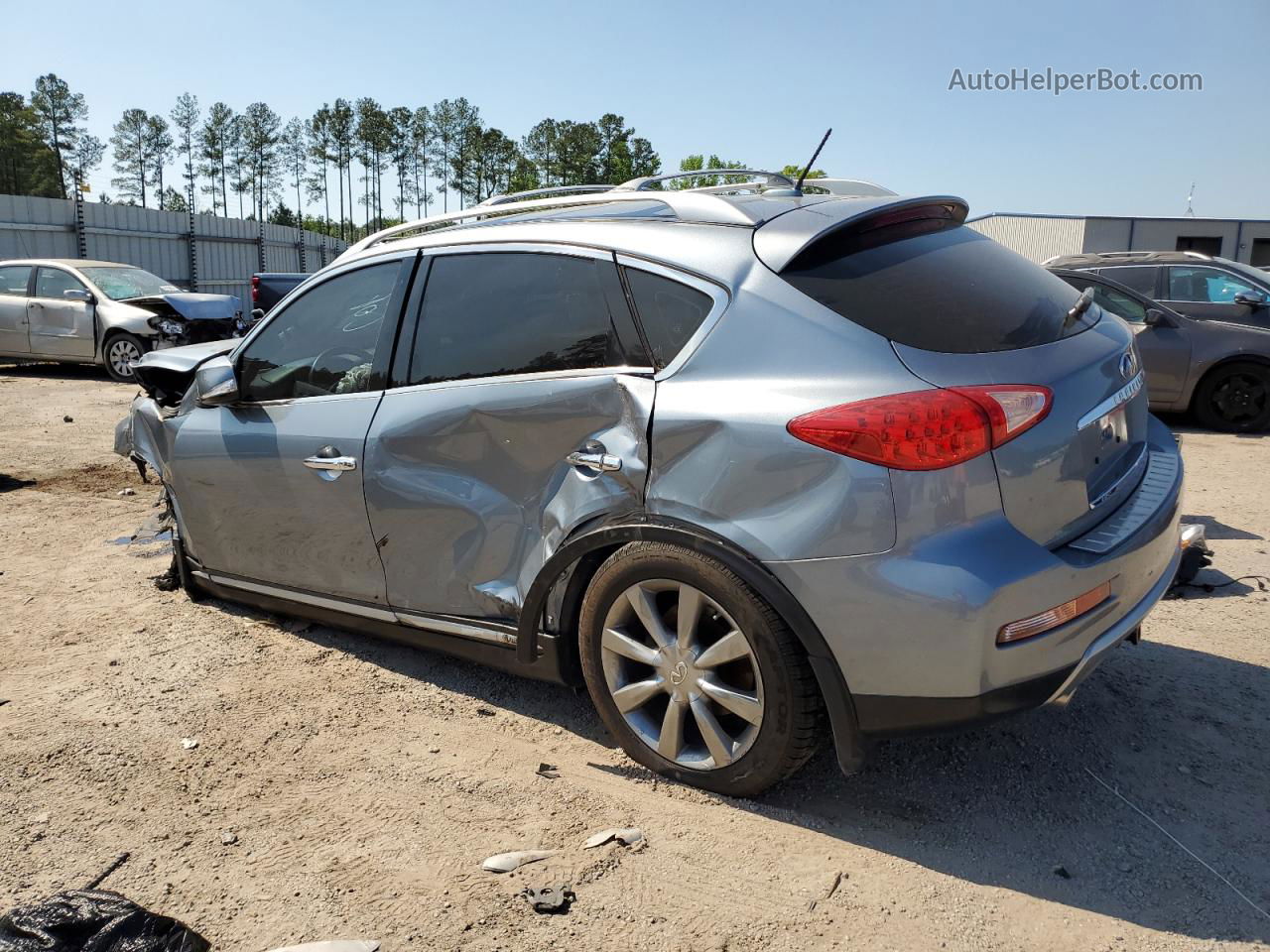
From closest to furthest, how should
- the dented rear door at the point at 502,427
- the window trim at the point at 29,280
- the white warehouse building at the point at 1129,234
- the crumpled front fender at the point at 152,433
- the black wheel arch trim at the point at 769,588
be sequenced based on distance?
the black wheel arch trim at the point at 769,588
the dented rear door at the point at 502,427
the crumpled front fender at the point at 152,433
the window trim at the point at 29,280
the white warehouse building at the point at 1129,234

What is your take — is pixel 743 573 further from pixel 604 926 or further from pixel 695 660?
pixel 604 926

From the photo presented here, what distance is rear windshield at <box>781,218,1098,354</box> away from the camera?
2.69m

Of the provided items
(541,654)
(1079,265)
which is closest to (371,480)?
(541,654)

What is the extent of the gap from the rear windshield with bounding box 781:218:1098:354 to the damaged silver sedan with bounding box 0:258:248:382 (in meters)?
13.2

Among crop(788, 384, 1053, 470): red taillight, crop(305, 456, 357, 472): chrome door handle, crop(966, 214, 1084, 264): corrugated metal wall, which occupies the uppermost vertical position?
crop(966, 214, 1084, 264): corrugated metal wall

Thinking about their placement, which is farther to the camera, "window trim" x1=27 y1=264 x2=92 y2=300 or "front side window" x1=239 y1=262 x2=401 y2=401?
"window trim" x1=27 y1=264 x2=92 y2=300

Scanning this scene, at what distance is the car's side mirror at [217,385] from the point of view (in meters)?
4.20

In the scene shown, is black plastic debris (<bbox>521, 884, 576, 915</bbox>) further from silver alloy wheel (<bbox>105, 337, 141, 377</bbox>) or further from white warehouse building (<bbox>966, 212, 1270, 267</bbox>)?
white warehouse building (<bbox>966, 212, 1270, 267</bbox>)

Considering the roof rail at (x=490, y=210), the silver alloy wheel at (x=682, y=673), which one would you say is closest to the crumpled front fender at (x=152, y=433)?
the roof rail at (x=490, y=210)

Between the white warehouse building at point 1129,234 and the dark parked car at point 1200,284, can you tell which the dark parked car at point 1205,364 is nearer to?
the dark parked car at point 1200,284

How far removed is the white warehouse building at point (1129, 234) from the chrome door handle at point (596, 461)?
43091 mm

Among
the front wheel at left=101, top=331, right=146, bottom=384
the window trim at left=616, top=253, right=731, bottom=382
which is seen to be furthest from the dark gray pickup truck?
the window trim at left=616, top=253, right=731, bottom=382

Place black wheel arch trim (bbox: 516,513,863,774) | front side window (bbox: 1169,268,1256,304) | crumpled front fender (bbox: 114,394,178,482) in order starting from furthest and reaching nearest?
front side window (bbox: 1169,268,1256,304), crumpled front fender (bbox: 114,394,178,482), black wheel arch trim (bbox: 516,513,863,774)

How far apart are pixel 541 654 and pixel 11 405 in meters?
11.0
